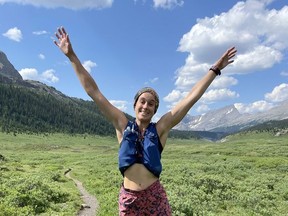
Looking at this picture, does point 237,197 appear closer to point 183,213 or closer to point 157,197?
point 183,213

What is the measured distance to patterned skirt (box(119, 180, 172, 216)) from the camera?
18.9 ft

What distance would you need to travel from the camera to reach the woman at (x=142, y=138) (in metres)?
5.73

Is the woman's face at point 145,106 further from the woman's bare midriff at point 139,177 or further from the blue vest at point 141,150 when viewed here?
the woman's bare midriff at point 139,177

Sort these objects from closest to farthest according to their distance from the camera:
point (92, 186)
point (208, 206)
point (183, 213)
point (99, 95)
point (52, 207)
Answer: point (99, 95)
point (183, 213)
point (52, 207)
point (208, 206)
point (92, 186)

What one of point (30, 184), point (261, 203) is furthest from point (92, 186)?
point (261, 203)

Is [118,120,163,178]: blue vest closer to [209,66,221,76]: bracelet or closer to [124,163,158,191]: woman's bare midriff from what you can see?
[124,163,158,191]: woman's bare midriff

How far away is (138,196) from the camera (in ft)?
18.8

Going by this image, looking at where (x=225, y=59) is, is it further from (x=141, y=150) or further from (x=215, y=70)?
(x=141, y=150)

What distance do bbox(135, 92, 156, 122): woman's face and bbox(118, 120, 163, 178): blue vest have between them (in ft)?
0.85

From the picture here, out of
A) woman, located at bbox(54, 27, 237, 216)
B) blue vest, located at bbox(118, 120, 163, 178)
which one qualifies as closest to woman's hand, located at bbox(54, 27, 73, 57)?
woman, located at bbox(54, 27, 237, 216)

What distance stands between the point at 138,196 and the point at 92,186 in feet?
91.5

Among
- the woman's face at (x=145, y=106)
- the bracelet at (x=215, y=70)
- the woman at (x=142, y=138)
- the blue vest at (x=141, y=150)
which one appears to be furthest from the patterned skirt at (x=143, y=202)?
the bracelet at (x=215, y=70)

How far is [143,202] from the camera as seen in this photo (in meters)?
5.77

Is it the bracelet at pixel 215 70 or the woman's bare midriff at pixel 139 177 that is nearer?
the woman's bare midriff at pixel 139 177
